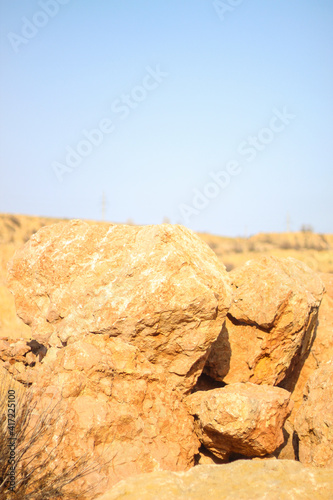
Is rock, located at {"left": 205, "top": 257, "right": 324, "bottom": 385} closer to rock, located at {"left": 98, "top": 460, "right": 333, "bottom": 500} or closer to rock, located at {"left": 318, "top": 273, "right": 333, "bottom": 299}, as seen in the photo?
rock, located at {"left": 318, "top": 273, "right": 333, "bottom": 299}

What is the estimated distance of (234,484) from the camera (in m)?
3.22

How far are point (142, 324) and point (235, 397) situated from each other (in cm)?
113

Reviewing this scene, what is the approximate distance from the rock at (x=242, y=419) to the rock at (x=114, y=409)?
0.85 ft

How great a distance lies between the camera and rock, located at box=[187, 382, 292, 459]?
482 centimetres

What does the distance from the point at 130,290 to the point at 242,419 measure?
162cm

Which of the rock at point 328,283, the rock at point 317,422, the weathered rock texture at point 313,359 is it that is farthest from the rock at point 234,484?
the rock at point 328,283

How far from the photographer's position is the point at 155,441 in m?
4.90

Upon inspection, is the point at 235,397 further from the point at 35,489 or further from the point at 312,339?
the point at 312,339

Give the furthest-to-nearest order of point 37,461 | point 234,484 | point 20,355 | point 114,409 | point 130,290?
point 20,355, point 130,290, point 114,409, point 37,461, point 234,484

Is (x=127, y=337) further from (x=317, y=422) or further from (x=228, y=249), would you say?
(x=228, y=249)

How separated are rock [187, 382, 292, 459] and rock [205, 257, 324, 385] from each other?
785 millimetres

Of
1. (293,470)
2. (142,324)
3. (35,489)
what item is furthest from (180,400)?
(293,470)

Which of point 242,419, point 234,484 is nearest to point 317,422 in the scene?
point 242,419

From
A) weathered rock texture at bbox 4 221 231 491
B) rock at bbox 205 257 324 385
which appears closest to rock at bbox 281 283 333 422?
rock at bbox 205 257 324 385
